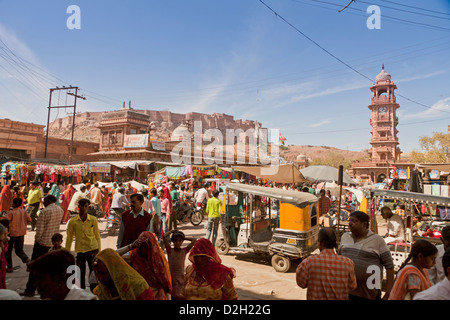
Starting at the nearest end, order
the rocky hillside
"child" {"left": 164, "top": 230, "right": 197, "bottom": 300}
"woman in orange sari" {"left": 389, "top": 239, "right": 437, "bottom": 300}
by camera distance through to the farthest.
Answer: "woman in orange sari" {"left": 389, "top": 239, "right": 437, "bottom": 300}
"child" {"left": 164, "top": 230, "right": 197, "bottom": 300}
the rocky hillside

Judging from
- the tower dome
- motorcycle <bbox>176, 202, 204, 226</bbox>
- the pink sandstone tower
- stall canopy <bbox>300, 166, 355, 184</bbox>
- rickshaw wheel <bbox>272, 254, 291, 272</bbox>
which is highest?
the tower dome

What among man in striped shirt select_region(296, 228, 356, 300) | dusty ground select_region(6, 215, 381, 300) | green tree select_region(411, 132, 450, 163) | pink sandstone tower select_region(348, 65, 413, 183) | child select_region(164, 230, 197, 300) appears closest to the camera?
man in striped shirt select_region(296, 228, 356, 300)

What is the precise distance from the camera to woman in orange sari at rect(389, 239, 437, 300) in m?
2.34

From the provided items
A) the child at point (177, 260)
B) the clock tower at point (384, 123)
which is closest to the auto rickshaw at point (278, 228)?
the child at point (177, 260)

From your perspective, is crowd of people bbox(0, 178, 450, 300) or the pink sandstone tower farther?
the pink sandstone tower

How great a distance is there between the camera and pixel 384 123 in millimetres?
54812

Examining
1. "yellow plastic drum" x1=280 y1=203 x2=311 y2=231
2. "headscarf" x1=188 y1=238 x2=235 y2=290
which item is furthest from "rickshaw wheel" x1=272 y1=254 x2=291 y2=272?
"headscarf" x1=188 y1=238 x2=235 y2=290

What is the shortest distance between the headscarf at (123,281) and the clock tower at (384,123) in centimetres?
5847

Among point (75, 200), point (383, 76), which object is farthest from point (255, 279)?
point (383, 76)

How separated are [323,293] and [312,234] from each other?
4274 mm

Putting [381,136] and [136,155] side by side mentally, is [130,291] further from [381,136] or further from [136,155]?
[381,136]

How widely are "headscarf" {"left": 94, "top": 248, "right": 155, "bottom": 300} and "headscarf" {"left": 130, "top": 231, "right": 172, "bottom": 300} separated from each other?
0.42 m

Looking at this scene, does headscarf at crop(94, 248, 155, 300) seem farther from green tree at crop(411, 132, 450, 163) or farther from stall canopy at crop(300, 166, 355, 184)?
green tree at crop(411, 132, 450, 163)

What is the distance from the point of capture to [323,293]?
254cm
